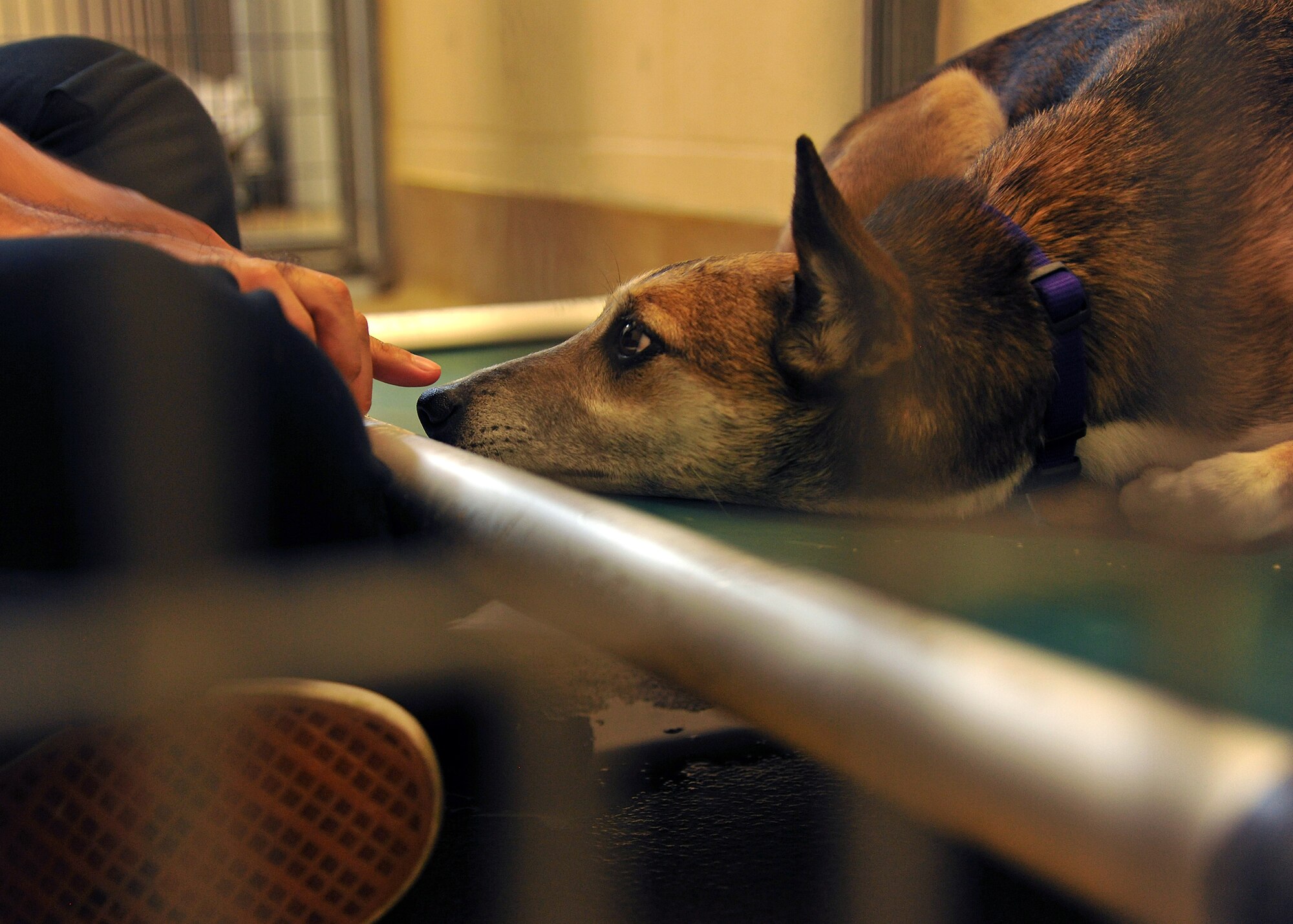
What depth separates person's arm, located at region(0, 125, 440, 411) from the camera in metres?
0.85

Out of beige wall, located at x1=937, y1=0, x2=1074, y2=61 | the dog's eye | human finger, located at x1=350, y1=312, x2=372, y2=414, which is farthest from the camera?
beige wall, located at x1=937, y1=0, x2=1074, y2=61

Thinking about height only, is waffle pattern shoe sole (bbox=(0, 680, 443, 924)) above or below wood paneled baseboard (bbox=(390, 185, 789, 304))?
above

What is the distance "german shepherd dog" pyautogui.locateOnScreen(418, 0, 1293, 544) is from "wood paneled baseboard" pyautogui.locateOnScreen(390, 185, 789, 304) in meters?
1.39

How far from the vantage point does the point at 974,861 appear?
1.02 metres

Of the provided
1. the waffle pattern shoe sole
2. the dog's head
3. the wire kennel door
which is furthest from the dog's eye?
the wire kennel door

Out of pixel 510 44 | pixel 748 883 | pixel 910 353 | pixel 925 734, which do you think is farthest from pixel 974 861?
pixel 510 44

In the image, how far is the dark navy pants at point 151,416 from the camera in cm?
64

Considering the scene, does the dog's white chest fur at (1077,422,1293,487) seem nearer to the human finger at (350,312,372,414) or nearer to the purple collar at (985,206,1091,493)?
the purple collar at (985,206,1091,493)

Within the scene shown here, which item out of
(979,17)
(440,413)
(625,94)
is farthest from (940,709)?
(625,94)

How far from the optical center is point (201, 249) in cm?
91

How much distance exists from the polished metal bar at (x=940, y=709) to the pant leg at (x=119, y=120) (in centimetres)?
131

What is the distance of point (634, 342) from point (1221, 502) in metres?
0.53

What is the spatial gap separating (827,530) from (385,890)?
1.54 ft

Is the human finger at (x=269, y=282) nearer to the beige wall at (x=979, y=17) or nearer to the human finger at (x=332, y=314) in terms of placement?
the human finger at (x=332, y=314)
